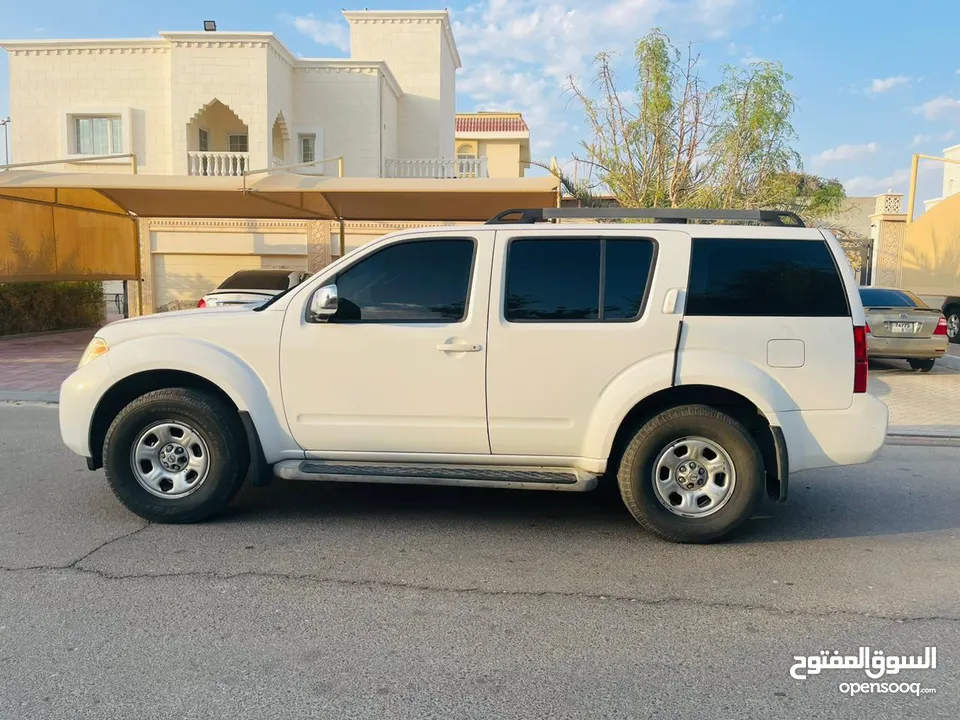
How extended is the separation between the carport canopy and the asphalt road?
25.5 ft

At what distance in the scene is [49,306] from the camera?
17.8 metres

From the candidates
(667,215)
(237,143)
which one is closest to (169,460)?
(667,215)

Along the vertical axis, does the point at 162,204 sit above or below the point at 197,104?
below

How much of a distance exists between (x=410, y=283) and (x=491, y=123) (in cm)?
3870

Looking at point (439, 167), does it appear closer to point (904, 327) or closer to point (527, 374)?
point (904, 327)

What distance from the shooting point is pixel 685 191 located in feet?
50.8

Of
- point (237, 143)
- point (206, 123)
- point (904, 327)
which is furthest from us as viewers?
point (237, 143)

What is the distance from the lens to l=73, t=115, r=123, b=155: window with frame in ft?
79.7

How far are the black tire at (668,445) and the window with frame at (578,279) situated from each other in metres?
0.68

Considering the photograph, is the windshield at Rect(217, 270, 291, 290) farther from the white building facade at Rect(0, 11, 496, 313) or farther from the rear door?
the rear door

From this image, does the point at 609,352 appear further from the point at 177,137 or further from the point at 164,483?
the point at 177,137

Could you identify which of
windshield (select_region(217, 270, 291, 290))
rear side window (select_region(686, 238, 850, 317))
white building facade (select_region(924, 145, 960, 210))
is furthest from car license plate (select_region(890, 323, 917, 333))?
white building facade (select_region(924, 145, 960, 210))

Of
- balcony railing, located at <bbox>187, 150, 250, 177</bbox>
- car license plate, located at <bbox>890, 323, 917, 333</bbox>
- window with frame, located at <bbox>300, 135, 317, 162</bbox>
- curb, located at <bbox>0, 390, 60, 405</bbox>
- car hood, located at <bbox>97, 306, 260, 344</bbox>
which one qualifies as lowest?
curb, located at <bbox>0, 390, 60, 405</bbox>

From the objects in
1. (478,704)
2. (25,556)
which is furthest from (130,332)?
(478,704)
